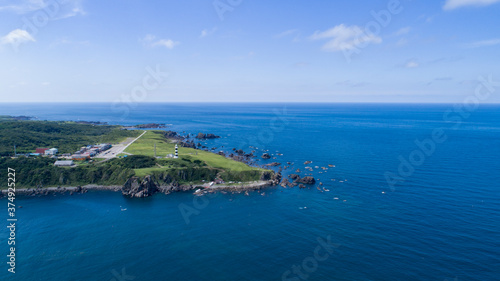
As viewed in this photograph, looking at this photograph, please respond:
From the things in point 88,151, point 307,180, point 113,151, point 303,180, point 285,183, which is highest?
point 88,151

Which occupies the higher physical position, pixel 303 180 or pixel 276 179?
pixel 303 180

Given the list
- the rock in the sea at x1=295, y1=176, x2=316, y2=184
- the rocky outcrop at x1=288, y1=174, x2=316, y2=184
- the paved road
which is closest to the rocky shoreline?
the rocky outcrop at x1=288, y1=174, x2=316, y2=184

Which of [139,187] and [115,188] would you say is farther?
[115,188]

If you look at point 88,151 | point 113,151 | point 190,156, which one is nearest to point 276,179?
point 190,156

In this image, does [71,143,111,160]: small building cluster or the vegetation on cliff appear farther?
the vegetation on cliff

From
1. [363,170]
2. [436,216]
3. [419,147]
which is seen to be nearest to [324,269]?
[436,216]

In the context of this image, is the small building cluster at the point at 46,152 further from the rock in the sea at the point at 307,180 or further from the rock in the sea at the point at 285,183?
the rock in the sea at the point at 307,180

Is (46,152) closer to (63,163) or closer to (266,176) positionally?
(63,163)

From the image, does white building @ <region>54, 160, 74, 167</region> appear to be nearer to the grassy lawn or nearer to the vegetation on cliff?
the vegetation on cliff

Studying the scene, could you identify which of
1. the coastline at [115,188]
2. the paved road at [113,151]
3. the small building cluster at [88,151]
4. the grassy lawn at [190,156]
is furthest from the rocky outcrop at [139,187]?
the small building cluster at [88,151]
